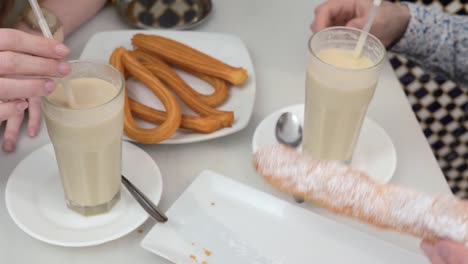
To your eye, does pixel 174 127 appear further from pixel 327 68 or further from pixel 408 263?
pixel 408 263

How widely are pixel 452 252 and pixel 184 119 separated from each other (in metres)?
0.43

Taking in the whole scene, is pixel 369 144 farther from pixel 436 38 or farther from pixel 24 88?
pixel 24 88

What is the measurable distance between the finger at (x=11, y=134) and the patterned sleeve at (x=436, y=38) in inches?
26.3

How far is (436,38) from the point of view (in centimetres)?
104

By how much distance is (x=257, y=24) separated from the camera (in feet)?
3.62

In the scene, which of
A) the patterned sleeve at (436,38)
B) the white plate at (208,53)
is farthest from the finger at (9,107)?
the patterned sleeve at (436,38)

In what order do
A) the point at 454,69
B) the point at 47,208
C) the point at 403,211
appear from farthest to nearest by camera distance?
the point at 454,69 → the point at 47,208 → the point at 403,211

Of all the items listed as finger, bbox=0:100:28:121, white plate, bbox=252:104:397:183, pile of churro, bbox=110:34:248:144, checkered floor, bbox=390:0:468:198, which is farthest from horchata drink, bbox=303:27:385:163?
checkered floor, bbox=390:0:468:198

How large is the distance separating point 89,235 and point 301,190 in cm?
26

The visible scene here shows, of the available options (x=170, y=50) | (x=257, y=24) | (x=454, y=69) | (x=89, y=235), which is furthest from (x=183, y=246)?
(x=454, y=69)

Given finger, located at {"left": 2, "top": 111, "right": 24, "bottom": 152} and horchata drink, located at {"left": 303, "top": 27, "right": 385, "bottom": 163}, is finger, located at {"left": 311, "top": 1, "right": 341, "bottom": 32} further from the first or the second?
finger, located at {"left": 2, "top": 111, "right": 24, "bottom": 152}

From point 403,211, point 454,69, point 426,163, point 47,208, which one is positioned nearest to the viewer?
point 403,211

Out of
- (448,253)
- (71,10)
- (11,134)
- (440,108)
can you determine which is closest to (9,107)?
(11,134)

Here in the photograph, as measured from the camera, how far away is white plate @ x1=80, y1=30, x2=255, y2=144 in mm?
841
